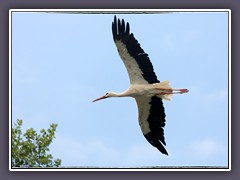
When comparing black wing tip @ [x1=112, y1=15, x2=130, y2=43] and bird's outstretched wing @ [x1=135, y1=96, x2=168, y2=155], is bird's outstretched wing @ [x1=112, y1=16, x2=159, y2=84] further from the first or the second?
bird's outstretched wing @ [x1=135, y1=96, x2=168, y2=155]

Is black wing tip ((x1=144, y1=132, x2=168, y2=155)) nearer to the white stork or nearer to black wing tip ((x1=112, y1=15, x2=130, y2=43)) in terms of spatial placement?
the white stork

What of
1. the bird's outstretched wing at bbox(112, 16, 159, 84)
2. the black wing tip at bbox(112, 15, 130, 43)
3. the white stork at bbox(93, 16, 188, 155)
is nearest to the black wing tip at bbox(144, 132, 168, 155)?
the white stork at bbox(93, 16, 188, 155)

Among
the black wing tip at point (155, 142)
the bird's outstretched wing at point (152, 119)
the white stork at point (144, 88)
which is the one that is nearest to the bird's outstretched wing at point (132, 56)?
Answer: the white stork at point (144, 88)

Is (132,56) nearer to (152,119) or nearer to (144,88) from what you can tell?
(144,88)

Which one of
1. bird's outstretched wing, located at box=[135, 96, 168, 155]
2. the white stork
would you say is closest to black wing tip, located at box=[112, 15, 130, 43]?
the white stork

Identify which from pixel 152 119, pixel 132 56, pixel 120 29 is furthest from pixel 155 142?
pixel 120 29

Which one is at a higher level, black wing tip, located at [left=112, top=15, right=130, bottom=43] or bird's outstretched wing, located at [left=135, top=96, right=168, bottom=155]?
black wing tip, located at [left=112, top=15, right=130, bottom=43]

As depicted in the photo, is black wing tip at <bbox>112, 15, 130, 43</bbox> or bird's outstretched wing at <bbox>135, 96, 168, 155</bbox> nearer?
black wing tip at <bbox>112, 15, 130, 43</bbox>

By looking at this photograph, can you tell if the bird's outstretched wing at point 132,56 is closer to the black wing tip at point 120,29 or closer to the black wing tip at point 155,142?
the black wing tip at point 120,29

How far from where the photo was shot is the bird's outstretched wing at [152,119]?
830 cm

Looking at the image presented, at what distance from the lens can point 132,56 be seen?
319 inches

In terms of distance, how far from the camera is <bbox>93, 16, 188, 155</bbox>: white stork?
8.01 m

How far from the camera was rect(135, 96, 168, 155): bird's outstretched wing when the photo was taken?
27.2 feet

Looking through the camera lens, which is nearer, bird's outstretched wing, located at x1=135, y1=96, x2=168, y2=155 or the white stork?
the white stork
